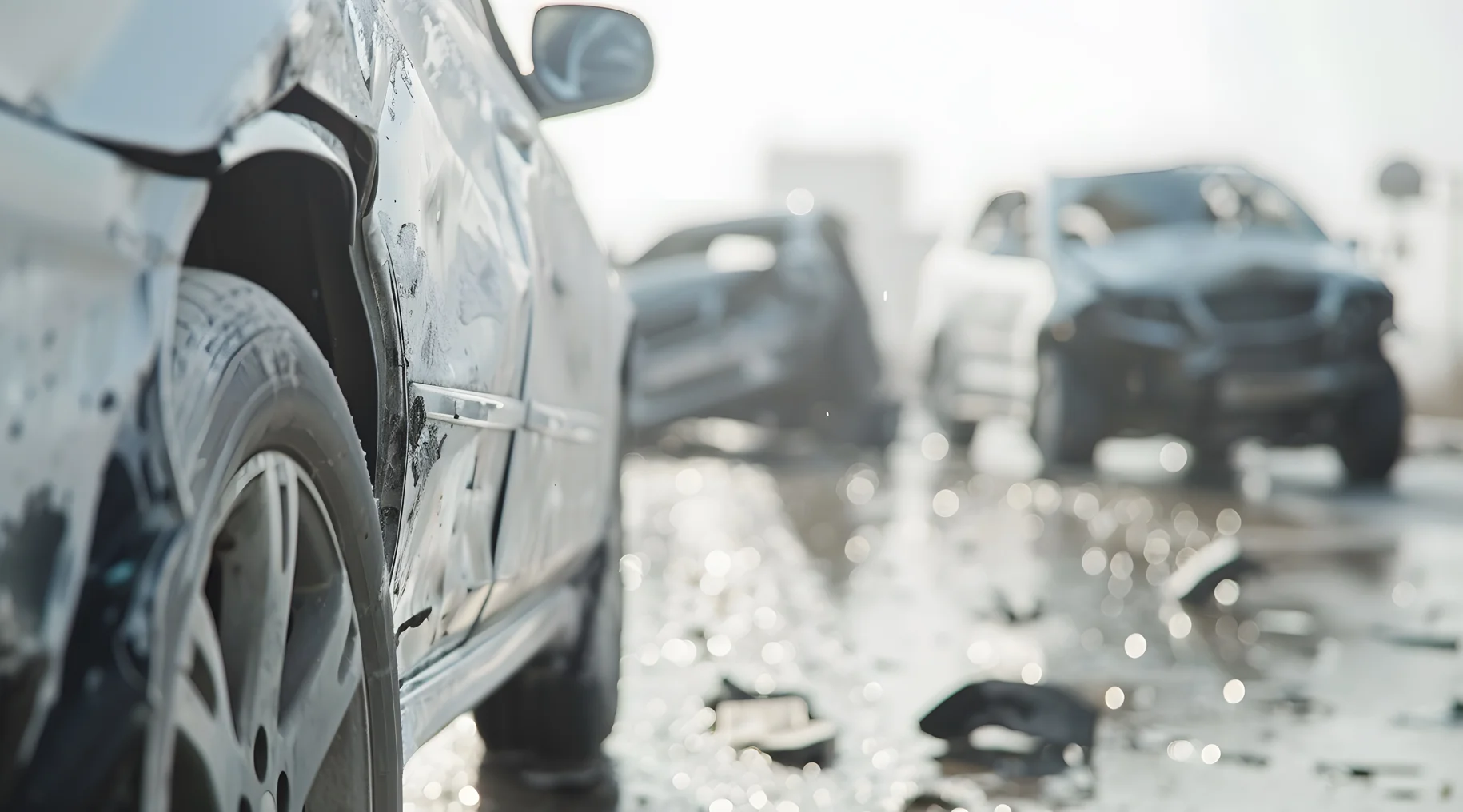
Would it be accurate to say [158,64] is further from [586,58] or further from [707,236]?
[707,236]

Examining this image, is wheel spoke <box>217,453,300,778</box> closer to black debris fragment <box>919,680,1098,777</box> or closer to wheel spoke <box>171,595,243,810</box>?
wheel spoke <box>171,595,243,810</box>

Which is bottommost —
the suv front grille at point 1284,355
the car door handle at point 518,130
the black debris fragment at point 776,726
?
the black debris fragment at point 776,726

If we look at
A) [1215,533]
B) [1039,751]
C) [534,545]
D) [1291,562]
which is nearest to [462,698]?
[534,545]

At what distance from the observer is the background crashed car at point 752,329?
1308cm

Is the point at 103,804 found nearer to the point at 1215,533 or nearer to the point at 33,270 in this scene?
the point at 33,270

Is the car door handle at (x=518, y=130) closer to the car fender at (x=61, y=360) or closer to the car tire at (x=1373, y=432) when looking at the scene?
the car fender at (x=61, y=360)

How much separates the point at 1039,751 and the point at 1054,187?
8625 millimetres

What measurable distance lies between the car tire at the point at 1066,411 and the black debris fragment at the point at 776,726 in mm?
7041

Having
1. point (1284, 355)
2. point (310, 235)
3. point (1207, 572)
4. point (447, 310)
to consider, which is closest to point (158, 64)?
point (310, 235)

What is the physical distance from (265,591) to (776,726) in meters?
2.80

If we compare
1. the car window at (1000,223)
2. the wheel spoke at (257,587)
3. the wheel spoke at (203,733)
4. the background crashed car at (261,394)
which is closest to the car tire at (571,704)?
the background crashed car at (261,394)

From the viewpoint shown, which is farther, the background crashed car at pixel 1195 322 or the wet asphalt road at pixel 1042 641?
the background crashed car at pixel 1195 322

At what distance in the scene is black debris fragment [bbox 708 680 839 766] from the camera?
13.9 ft

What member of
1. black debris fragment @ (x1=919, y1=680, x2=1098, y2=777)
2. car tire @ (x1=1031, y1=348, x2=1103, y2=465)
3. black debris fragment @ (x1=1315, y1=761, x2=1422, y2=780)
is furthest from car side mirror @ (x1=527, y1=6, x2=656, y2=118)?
car tire @ (x1=1031, y1=348, x2=1103, y2=465)
